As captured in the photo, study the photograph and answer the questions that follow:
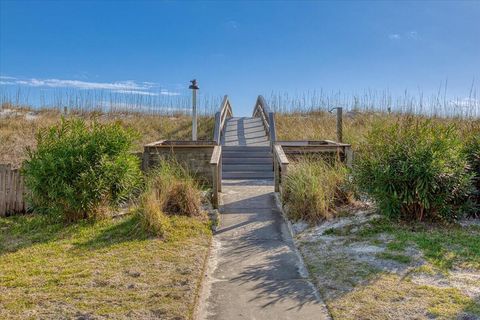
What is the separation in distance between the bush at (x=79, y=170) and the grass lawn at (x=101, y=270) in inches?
13.3

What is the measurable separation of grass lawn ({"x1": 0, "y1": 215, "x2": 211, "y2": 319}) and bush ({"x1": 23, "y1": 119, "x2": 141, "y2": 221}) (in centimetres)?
34

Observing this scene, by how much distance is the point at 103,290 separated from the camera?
3555 mm

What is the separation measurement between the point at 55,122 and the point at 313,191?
38.5 ft

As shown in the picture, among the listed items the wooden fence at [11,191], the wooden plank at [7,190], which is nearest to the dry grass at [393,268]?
the wooden fence at [11,191]

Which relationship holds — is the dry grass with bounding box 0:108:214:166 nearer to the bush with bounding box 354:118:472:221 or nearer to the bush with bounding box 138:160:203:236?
the bush with bounding box 138:160:203:236

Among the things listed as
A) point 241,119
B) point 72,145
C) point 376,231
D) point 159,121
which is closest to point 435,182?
point 376,231

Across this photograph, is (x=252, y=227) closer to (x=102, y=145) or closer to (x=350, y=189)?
(x=350, y=189)

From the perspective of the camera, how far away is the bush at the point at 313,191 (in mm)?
5895

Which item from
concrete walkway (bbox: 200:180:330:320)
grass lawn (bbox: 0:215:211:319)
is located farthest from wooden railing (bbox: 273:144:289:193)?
grass lawn (bbox: 0:215:211:319)

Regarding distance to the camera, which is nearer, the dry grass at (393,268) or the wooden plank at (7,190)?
the dry grass at (393,268)

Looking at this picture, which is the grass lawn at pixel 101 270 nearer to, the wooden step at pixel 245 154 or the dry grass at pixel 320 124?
the wooden step at pixel 245 154

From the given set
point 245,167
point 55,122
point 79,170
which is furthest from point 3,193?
point 55,122

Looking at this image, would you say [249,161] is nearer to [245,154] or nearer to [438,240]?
[245,154]

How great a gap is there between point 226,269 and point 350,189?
3058 mm
